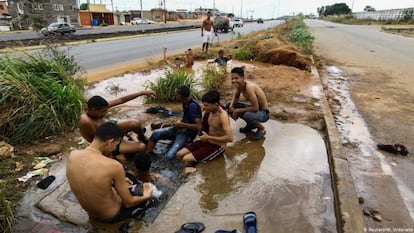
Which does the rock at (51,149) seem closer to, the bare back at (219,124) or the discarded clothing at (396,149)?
the bare back at (219,124)

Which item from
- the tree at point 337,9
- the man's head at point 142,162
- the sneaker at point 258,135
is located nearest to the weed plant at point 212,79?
the sneaker at point 258,135

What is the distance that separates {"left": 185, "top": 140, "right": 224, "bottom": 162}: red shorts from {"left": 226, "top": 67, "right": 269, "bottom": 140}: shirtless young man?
107 cm

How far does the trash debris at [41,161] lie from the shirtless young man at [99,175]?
74.4 inches

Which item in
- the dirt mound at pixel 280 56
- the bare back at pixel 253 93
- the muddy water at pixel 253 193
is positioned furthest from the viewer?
the dirt mound at pixel 280 56

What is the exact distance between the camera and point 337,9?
119 metres

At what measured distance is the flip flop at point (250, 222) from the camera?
3098mm

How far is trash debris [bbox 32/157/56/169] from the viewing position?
15.0 feet

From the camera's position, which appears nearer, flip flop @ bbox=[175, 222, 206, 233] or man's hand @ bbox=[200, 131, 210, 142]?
flip flop @ bbox=[175, 222, 206, 233]

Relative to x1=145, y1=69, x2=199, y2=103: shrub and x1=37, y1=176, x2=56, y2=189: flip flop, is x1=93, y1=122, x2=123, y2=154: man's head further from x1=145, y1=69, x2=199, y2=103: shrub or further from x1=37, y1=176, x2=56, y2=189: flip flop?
x1=145, y1=69, x2=199, y2=103: shrub

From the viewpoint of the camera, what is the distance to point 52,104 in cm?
559

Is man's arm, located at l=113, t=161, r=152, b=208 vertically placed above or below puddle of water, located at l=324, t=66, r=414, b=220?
above

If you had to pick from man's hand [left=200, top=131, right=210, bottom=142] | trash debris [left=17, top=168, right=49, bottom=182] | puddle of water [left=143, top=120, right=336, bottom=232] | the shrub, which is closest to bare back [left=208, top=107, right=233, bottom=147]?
man's hand [left=200, top=131, right=210, bottom=142]

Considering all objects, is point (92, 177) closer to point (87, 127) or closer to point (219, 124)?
point (87, 127)

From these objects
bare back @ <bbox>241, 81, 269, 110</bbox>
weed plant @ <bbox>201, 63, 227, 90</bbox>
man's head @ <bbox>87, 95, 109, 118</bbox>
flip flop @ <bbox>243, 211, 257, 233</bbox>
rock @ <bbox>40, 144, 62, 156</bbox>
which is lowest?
rock @ <bbox>40, 144, 62, 156</bbox>
